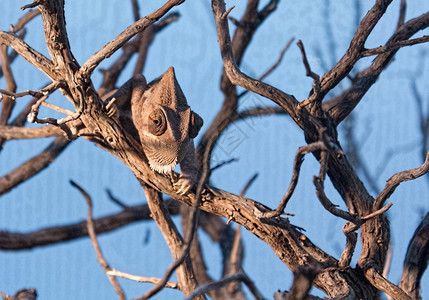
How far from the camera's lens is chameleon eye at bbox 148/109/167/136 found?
2529mm

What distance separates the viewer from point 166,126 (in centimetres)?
254

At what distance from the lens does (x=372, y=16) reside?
275 cm

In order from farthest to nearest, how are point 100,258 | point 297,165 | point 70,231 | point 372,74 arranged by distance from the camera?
point 70,231, point 100,258, point 372,74, point 297,165

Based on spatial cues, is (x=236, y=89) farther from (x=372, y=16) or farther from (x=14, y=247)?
(x=14, y=247)

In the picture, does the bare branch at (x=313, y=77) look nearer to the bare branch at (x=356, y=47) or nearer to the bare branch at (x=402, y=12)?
the bare branch at (x=356, y=47)

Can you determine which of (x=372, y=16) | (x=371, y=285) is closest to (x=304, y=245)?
(x=371, y=285)

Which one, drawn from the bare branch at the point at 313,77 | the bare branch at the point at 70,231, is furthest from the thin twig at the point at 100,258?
the bare branch at the point at 313,77

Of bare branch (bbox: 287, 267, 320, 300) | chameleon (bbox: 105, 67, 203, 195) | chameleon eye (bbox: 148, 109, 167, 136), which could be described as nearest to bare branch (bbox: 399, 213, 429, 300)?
chameleon (bbox: 105, 67, 203, 195)

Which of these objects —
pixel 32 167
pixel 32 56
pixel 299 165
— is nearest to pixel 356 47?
pixel 299 165

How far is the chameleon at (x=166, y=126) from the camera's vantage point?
2.54 m

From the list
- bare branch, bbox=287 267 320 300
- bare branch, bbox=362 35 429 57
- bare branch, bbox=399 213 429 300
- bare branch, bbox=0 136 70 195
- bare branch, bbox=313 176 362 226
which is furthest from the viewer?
bare branch, bbox=0 136 70 195

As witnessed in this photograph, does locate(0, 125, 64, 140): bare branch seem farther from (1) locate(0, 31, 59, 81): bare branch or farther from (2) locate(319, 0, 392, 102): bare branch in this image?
(2) locate(319, 0, 392, 102): bare branch

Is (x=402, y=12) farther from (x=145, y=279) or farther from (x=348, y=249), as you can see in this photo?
(x=145, y=279)

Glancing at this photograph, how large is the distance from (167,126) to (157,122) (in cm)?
5
